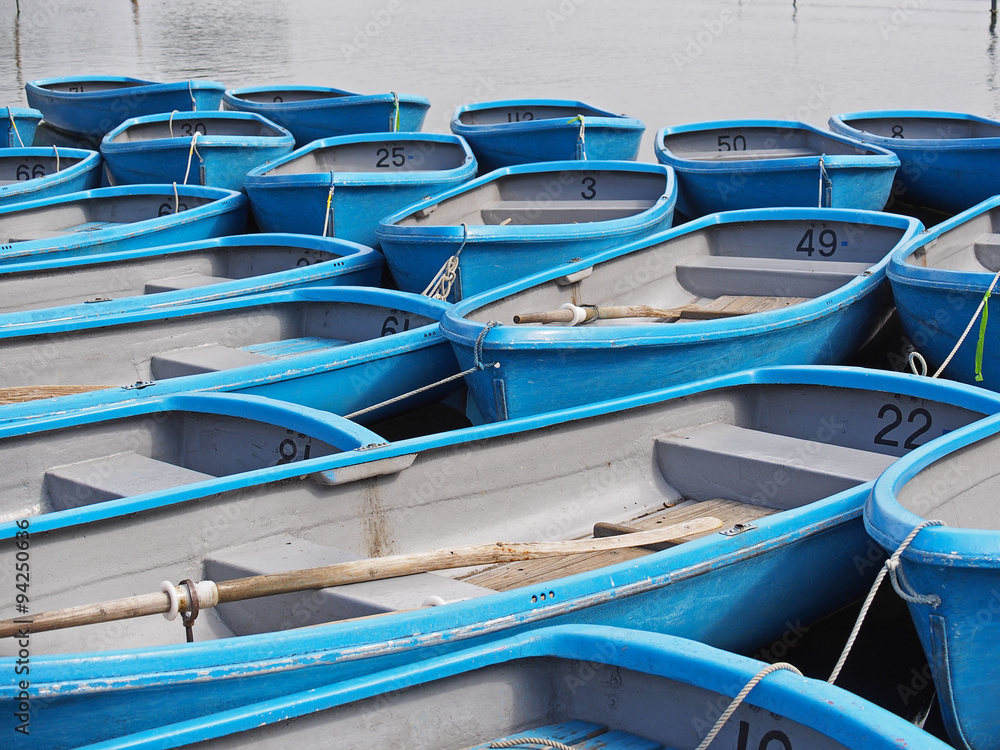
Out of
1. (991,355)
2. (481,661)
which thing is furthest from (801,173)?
(481,661)

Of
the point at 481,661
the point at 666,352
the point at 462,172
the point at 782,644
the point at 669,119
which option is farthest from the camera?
the point at 669,119

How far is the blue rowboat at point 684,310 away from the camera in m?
5.35

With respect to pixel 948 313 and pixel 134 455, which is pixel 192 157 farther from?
pixel 948 313

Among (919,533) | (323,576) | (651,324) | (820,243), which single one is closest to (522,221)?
(820,243)

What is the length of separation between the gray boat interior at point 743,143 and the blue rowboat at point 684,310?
301cm

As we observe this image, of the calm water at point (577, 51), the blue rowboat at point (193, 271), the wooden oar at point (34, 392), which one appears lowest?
the wooden oar at point (34, 392)

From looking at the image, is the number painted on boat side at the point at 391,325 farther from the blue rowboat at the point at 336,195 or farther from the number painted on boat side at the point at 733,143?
the number painted on boat side at the point at 733,143

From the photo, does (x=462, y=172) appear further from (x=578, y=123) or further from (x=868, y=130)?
(x=868, y=130)

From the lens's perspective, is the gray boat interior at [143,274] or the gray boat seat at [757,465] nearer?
the gray boat seat at [757,465]

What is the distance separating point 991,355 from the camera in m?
5.73

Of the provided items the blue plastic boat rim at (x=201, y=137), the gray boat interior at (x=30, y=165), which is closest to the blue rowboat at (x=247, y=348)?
the blue plastic boat rim at (x=201, y=137)

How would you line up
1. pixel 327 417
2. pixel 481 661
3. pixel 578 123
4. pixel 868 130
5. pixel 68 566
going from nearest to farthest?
pixel 481 661
pixel 68 566
pixel 327 417
pixel 578 123
pixel 868 130

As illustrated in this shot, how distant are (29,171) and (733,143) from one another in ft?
23.9

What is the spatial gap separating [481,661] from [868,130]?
955 cm
